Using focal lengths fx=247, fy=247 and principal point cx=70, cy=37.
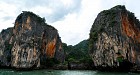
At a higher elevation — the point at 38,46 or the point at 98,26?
the point at 98,26

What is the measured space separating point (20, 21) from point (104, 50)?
17.6m

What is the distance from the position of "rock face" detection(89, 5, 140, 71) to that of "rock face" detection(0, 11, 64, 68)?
10533 millimetres

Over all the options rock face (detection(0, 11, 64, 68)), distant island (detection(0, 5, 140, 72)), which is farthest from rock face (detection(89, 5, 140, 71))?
rock face (detection(0, 11, 64, 68))

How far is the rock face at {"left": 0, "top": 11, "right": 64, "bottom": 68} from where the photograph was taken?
143 ft

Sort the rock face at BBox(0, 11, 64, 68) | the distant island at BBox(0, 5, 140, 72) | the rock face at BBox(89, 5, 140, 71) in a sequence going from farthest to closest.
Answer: the rock face at BBox(0, 11, 64, 68), the distant island at BBox(0, 5, 140, 72), the rock face at BBox(89, 5, 140, 71)

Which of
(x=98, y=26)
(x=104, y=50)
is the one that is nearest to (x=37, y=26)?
(x=98, y=26)

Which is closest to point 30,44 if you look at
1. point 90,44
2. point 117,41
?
point 90,44

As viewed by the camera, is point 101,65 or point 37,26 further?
point 37,26

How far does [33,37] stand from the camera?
44938mm

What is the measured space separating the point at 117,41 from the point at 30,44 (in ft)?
52.1

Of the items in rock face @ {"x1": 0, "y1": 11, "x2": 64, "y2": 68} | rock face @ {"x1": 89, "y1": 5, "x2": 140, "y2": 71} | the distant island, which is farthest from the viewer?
rock face @ {"x1": 0, "y1": 11, "x2": 64, "y2": 68}

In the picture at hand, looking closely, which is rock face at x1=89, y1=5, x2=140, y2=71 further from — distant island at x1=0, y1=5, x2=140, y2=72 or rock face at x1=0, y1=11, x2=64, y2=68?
rock face at x1=0, y1=11, x2=64, y2=68

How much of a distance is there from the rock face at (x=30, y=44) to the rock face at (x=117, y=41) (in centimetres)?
1053

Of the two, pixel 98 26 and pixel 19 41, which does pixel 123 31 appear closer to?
pixel 98 26
